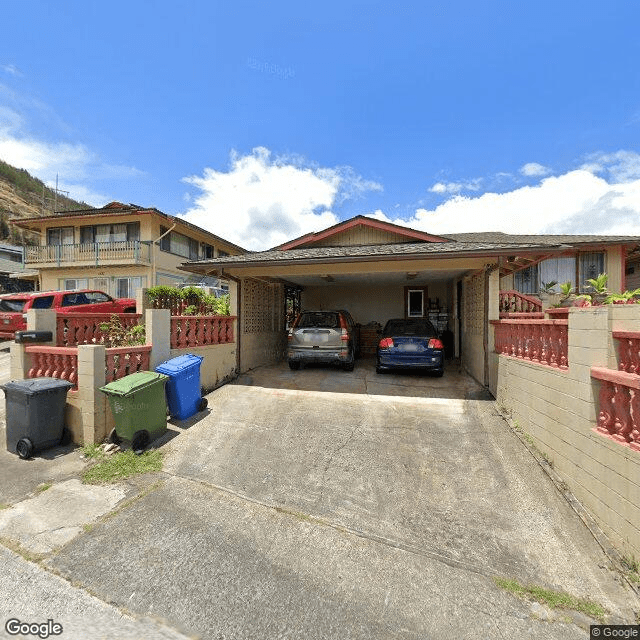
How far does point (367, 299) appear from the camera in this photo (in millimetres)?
12836

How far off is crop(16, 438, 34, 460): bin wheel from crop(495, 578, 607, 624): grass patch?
233 inches

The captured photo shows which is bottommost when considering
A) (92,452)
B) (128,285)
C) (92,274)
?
(92,452)

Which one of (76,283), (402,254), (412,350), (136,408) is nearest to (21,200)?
(76,283)

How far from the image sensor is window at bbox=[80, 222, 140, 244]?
18.5 m

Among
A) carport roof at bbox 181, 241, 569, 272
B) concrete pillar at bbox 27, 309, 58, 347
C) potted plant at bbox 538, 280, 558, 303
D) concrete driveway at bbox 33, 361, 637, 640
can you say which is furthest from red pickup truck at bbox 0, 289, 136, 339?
potted plant at bbox 538, 280, 558, 303

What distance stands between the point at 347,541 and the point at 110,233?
21.5 m

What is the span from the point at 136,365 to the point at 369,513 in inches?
181

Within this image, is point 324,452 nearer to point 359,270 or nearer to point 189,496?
point 189,496

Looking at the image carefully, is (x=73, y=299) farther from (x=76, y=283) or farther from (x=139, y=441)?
(x=76, y=283)

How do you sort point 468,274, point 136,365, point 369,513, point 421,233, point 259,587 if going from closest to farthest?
point 259,587, point 369,513, point 136,365, point 468,274, point 421,233

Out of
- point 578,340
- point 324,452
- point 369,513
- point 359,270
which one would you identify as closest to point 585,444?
point 578,340

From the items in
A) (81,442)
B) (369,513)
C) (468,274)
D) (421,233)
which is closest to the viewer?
(369,513)

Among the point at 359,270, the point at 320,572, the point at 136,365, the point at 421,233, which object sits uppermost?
the point at 421,233

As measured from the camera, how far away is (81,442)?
4996mm
